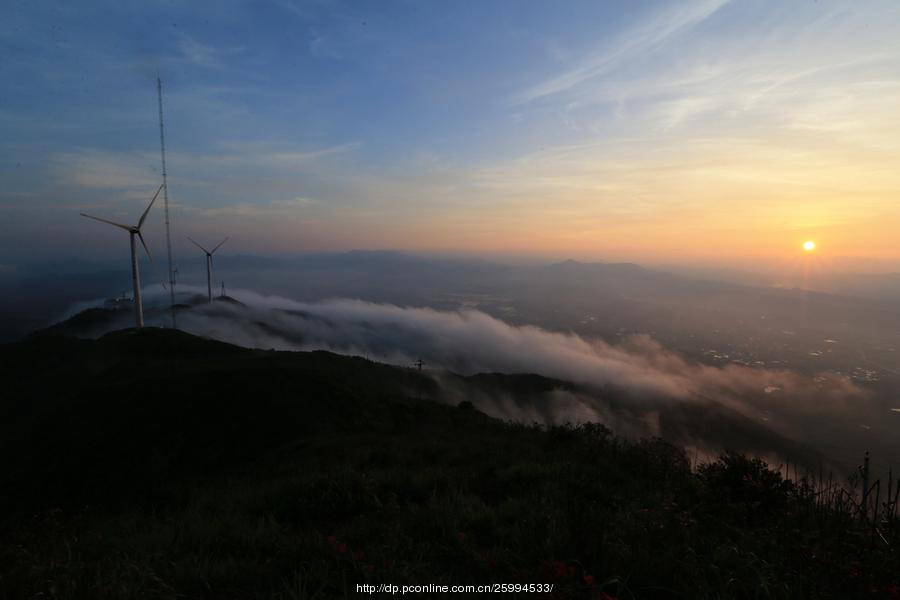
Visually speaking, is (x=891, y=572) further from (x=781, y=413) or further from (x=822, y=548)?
(x=781, y=413)

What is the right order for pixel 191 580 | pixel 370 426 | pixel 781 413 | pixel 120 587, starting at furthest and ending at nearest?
pixel 781 413, pixel 370 426, pixel 191 580, pixel 120 587

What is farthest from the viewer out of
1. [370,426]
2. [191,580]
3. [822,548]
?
[370,426]

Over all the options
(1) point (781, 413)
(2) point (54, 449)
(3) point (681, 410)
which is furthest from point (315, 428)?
(1) point (781, 413)

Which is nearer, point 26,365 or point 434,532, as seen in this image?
point 434,532

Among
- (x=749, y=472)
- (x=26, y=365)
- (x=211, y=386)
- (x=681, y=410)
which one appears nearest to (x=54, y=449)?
(x=211, y=386)

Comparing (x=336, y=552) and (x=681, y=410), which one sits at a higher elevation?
(x=336, y=552)

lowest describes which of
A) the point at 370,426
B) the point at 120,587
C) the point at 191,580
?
the point at 370,426

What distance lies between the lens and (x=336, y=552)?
16.6 feet

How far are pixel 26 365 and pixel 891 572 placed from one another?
11624 cm

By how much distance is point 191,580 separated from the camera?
4.45 metres

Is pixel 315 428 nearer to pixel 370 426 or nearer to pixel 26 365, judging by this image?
pixel 370 426

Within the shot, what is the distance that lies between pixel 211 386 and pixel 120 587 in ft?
131

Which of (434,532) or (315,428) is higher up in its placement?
(434,532)

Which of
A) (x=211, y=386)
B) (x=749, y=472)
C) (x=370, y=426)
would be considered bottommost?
(x=370, y=426)
